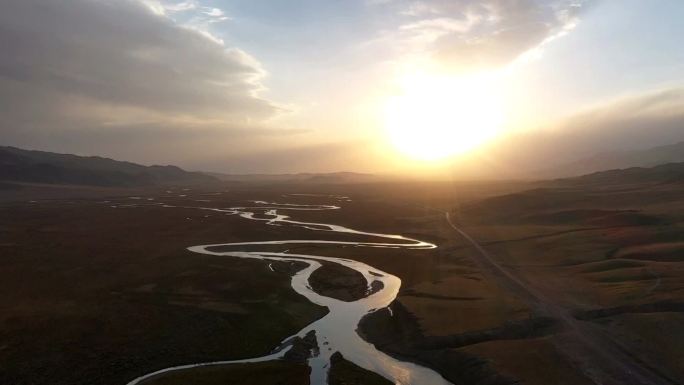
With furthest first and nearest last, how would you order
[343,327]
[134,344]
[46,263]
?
1. [46,263]
2. [343,327]
3. [134,344]

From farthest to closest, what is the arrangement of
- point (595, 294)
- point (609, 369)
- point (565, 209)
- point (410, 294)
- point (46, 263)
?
point (565, 209)
point (46, 263)
point (410, 294)
point (595, 294)
point (609, 369)

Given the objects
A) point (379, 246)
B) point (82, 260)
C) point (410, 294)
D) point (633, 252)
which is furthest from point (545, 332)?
point (82, 260)

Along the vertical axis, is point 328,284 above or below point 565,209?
below

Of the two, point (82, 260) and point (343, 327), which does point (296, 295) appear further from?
point (82, 260)

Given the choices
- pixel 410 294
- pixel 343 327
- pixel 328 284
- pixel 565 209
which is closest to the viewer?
pixel 343 327

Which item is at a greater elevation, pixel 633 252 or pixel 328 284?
pixel 633 252

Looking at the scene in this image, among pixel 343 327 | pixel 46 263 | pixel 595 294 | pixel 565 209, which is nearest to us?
pixel 343 327

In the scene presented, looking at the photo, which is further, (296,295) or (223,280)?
(223,280)

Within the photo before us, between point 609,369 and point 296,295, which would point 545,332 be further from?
point 296,295

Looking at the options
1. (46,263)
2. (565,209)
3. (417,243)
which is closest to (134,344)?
(46,263)
